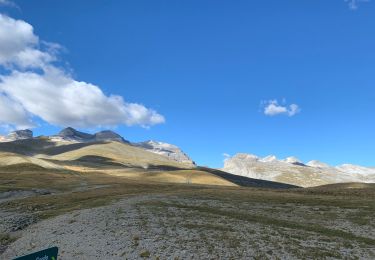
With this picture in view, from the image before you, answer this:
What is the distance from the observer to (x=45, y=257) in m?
13.9

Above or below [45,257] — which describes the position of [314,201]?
above

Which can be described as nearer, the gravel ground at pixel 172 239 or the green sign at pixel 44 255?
the green sign at pixel 44 255

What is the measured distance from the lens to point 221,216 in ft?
179

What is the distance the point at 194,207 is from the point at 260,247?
85.4 feet

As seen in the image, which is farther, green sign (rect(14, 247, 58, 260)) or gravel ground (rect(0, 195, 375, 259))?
gravel ground (rect(0, 195, 375, 259))

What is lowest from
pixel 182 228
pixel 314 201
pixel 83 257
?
pixel 83 257

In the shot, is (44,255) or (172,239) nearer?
(44,255)

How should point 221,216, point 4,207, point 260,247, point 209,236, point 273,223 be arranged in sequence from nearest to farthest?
point 260,247 < point 209,236 < point 273,223 < point 221,216 < point 4,207

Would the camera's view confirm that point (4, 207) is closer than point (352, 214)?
No

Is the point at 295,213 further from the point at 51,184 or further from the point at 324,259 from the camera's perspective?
the point at 51,184

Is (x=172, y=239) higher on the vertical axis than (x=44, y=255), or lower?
lower

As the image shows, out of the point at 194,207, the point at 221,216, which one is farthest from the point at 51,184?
the point at 221,216

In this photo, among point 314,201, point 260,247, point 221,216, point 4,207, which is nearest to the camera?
point 260,247

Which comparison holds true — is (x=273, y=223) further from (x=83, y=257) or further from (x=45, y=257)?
(x=45, y=257)
